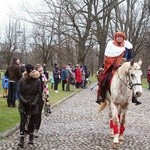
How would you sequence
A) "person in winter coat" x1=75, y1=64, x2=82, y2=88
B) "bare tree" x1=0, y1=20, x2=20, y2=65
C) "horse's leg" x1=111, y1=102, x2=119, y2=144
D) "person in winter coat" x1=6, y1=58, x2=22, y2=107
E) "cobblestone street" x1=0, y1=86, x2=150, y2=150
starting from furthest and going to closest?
1. "bare tree" x1=0, y1=20, x2=20, y2=65
2. "person in winter coat" x1=75, y1=64, x2=82, y2=88
3. "person in winter coat" x1=6, y1=58, x2=22, y2=107
4. "cobblestone street" x1=0, y1=86, x2=150, y2=150
5. "horse's leg" x1=111, y1=102, x2=119, y2=144

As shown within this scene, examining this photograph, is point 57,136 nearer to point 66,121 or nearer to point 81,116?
point 66,121

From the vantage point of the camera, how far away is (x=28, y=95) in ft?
31.5

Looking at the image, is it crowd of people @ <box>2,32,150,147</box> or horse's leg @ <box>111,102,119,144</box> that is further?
crowd of people @ <box>2,32,150,147</box>

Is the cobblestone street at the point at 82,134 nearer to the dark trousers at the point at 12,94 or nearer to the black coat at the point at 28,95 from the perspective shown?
the black coat at the point at 28,95

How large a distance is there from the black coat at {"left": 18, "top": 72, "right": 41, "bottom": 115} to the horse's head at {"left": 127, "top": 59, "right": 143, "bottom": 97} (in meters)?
2.17

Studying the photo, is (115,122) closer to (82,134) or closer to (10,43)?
(82,134)

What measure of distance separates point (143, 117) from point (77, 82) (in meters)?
20.8

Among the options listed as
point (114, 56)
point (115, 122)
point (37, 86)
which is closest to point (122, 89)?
point (115, 122)

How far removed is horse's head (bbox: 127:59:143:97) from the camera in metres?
8.76

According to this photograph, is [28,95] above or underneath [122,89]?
underneath

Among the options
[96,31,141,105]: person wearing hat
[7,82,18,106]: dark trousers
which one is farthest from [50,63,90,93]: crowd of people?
[96,31,141,105]: person wearing hat

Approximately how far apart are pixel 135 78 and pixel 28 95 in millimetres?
2479

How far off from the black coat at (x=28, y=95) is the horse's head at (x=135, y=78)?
7.12 feet

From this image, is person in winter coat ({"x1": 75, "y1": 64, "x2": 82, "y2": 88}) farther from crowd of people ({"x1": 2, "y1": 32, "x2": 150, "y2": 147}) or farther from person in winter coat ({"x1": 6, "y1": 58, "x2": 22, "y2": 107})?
crowd of people ({"x1": 2, "y1": 32, "x2": 150, "y2": 147})
